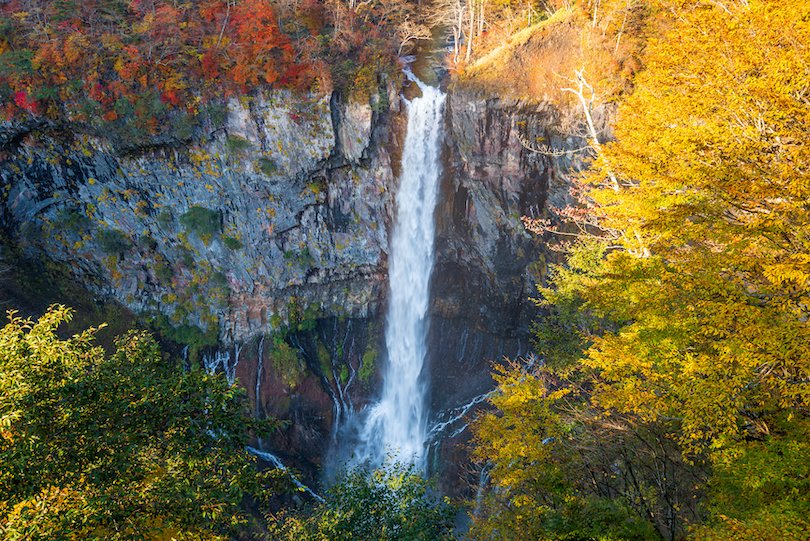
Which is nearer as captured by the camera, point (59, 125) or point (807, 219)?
point (807, 219)

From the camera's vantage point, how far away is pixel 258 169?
22.1 meters

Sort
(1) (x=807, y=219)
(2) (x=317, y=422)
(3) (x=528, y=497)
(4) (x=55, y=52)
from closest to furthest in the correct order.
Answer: (1) (x=807, y=219), (3) (x=528, y=497), (4) (x=55, y=52), (2) (x=317, y=422)

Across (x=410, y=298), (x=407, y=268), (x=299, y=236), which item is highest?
(x=299, y=236)

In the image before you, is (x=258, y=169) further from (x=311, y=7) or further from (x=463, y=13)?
(x=463, y=13)

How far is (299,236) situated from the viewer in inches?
945

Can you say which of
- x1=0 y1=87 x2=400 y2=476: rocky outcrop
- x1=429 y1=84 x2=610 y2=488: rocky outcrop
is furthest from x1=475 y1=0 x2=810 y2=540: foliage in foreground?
x1=0 y1=87 x2=400 y2=476: rocky outcrop

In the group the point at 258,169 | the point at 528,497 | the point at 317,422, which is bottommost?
the point at 317,422

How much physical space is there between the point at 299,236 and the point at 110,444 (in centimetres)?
1810

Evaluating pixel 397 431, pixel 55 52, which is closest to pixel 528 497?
pixel 397 431

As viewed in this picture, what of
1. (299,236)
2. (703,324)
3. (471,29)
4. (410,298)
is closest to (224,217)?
(299,236)

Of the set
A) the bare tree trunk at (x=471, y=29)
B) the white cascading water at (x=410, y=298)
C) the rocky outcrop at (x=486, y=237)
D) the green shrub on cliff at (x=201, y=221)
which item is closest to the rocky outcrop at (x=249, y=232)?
the green shrub on cliff at (x=201, y=221)

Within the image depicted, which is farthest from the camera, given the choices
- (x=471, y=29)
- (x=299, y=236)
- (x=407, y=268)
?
(x=299, y=236)

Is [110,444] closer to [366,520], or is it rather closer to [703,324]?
[366,520]

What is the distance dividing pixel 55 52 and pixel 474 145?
58.2ft
